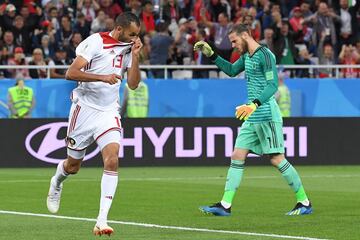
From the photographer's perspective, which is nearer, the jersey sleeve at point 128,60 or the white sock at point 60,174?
the jersey sleeve at point 128,60

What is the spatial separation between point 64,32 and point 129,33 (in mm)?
14914

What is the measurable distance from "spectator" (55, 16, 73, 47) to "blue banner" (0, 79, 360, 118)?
198cm

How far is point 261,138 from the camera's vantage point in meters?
14.3

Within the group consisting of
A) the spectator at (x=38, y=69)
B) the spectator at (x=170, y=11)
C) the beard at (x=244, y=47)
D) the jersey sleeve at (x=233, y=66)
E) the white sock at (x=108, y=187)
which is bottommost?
the spectator at (x=38, y=69)

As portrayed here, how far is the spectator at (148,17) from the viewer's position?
27.6 metres

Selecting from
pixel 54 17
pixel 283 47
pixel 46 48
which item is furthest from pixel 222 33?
pixel 46 48

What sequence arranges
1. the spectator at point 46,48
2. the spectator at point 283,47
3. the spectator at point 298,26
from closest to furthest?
the spectator at point 46,48 → the spectator at point 283,47 → the spectator at point 298,26

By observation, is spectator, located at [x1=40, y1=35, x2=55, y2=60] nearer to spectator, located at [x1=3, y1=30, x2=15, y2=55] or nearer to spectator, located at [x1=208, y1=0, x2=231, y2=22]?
spectator, located at [x1=3, y1=30, x2=15, y2=55]

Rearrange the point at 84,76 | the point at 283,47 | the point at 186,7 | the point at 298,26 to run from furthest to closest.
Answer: the point at 186,7 → the point at 298,26 → the point at 283,47 → the point at 84,76

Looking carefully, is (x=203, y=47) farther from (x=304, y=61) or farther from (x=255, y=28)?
(x=255, y=28)

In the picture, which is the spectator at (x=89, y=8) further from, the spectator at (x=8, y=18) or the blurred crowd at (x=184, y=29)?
the spectator at (x=8, y=18)

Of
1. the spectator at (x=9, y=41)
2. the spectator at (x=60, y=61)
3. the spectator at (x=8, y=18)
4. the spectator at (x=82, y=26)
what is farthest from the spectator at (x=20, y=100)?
the spectator at (x=82, y=26)

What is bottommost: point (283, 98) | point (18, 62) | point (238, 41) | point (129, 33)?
point (283, 98)

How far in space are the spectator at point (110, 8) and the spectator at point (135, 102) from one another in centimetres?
327
